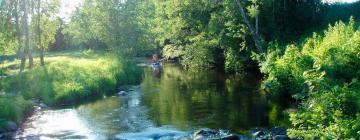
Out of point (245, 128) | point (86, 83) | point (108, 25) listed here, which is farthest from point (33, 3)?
point (245, 128)

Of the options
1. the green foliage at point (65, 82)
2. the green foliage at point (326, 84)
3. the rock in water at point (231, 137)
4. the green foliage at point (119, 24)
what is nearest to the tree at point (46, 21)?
the green foliage at point (119, 24)

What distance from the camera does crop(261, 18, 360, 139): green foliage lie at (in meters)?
13.7

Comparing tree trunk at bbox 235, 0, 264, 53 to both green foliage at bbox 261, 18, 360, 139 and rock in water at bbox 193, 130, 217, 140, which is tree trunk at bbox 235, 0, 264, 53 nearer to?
green foliage at bbox 261, 18, 360, 139

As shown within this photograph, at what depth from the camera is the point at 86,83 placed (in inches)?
1372

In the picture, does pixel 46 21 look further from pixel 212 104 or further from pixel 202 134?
pixel 202 134

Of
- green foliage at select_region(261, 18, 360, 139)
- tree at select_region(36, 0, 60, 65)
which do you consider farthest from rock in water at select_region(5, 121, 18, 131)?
tree at select_region(36, 0, 60, 65)

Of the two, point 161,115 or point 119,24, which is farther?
point 119,24

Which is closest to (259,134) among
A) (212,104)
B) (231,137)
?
(231,137)

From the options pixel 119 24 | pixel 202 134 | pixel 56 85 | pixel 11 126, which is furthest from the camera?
pixel 119 24

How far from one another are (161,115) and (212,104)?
443cm

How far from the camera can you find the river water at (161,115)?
22.2 meters

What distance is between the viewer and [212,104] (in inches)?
1137

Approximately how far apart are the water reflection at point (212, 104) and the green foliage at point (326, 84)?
2302 millimetres

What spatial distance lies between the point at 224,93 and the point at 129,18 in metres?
27.8
